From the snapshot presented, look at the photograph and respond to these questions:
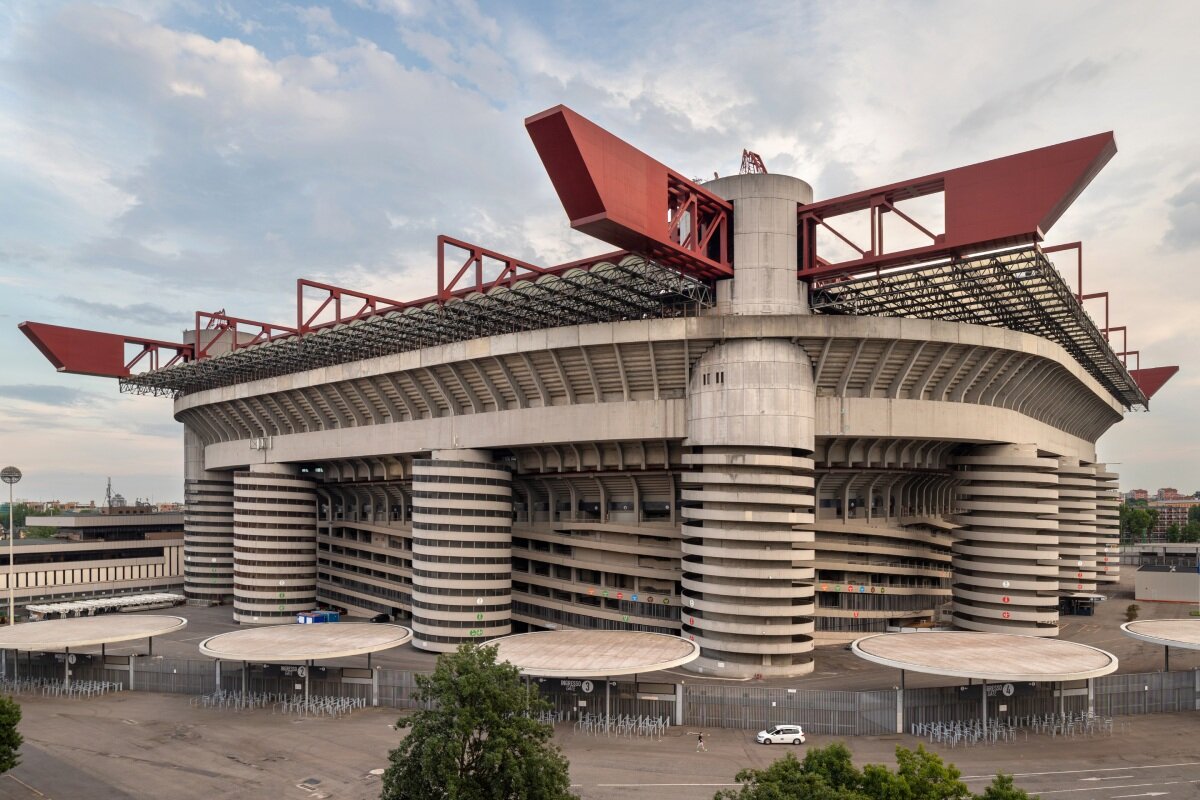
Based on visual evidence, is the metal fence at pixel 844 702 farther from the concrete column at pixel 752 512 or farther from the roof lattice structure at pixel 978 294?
the roof lattice structure at pixel 978 294

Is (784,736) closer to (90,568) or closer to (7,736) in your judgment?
(7,736)

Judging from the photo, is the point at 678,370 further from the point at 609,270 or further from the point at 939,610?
the point at 939,610

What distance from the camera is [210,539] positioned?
99.2 metres

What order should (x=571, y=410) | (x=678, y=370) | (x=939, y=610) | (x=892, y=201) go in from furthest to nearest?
1. (x=939, y=610)
2. (x=571, y=410)
3. (x=678, y=370)
4. (x=892, y=201)

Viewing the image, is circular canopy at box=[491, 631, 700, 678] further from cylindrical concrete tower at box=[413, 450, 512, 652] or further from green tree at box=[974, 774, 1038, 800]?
green tree at box=[974, 774, 1038, 800]

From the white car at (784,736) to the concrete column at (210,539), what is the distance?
268 ft

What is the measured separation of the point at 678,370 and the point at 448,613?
1043 inches

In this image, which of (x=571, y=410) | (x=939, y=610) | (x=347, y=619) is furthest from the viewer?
(x=347, y=619)

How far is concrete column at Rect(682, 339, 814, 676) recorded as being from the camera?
51188 mm

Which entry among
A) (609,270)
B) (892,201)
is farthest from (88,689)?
(892,201)

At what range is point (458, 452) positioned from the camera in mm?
64375

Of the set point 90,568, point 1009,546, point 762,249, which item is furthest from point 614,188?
point 90,568

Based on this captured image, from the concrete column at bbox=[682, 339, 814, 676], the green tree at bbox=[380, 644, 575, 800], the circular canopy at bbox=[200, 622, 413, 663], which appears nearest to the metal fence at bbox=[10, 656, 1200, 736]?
the circular canopy at bbox=[200, 622, 413, 663]

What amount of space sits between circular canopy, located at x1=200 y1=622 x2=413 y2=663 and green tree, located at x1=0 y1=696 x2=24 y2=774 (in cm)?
1224
